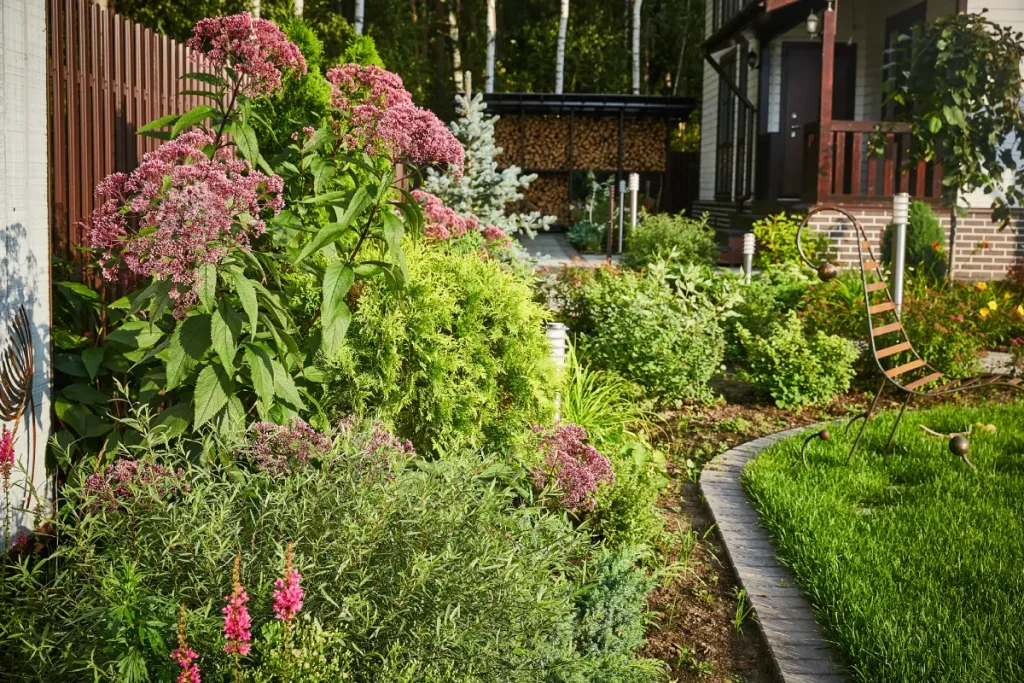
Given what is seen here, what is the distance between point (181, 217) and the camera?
3164 mm

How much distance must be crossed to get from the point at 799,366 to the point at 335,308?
4.65 metres

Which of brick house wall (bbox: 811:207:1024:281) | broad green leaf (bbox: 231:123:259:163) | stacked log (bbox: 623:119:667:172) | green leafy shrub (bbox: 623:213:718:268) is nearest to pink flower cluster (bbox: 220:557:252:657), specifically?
broad green leaf (bbox: 231:123:259:163)

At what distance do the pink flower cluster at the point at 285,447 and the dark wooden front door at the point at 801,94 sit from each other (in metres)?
14.4

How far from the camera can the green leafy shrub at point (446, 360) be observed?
422 cm

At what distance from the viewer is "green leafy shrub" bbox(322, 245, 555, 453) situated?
422cm

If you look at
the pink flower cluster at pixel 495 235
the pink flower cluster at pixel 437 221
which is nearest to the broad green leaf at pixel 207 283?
the pink flower cluster at pixel 437 221

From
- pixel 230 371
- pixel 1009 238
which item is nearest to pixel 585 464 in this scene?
pixel 230 371

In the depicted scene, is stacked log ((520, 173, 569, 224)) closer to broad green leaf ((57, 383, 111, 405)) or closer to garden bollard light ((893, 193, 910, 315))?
garden bollard light ((893, 193, 910, 315))

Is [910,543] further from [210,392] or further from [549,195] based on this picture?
[549,195]

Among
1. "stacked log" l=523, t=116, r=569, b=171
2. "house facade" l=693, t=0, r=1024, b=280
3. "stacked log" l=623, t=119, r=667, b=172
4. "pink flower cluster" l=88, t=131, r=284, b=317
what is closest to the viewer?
"pink flower cluster" l=88, t=131, r=284, b=317

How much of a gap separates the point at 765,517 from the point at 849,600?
3.58ft

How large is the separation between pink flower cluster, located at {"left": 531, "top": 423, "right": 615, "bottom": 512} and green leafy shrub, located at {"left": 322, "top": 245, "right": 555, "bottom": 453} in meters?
0.28

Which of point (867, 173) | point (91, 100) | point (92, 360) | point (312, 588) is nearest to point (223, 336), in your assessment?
point (92, 360)

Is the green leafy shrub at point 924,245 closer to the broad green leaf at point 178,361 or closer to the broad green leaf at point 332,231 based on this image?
the broad green leaf at point 332,231
